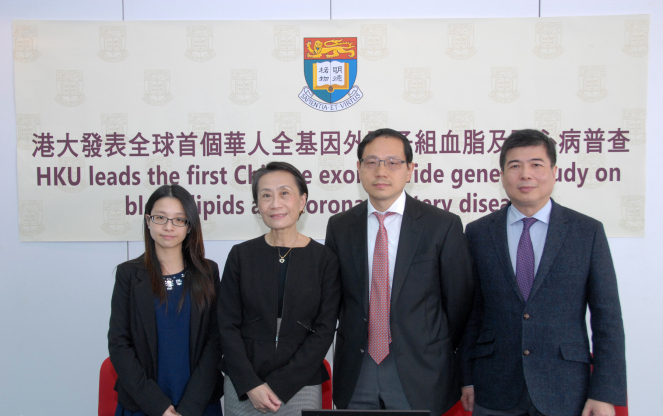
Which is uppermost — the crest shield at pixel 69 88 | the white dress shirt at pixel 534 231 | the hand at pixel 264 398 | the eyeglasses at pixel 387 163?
the crest shield at pixel 69 88

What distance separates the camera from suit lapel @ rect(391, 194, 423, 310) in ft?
5.73

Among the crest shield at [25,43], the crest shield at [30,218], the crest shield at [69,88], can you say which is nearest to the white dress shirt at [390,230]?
the crest shield at [69,88]

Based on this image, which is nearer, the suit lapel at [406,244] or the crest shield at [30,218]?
the suit lapel at [406,244]

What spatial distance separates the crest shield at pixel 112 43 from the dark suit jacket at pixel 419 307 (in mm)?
2219

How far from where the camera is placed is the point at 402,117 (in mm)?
2904

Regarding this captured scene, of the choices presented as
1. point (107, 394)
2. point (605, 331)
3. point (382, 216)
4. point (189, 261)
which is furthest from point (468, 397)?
point (107, 394)

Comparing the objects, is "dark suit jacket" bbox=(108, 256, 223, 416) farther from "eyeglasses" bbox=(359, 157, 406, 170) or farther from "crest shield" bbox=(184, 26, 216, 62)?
"crest shield" bbox=(184, 26, 216, 62)

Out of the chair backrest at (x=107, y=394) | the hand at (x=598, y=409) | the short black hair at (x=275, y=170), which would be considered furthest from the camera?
the chair backrest at (x=107, y=394)

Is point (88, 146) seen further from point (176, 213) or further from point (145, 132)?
point (176, 213)

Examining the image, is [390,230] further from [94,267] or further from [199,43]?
[94,267]

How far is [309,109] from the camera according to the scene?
114 inches

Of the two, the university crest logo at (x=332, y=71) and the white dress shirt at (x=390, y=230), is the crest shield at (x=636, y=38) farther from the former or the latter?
the white dress shirt at (x=390, y=230)

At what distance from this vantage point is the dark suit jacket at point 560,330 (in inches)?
63.3

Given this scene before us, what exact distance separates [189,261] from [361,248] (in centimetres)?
85
